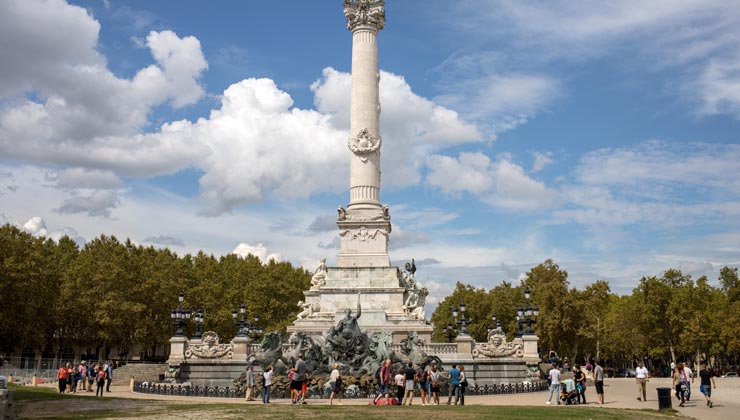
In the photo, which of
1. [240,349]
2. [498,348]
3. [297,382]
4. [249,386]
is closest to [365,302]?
[240,349]

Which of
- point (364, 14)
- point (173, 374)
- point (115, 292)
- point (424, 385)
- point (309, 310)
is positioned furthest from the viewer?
point (115, 292)

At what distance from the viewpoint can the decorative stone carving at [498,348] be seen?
3566cm

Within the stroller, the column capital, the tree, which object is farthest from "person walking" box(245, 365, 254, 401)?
the tree

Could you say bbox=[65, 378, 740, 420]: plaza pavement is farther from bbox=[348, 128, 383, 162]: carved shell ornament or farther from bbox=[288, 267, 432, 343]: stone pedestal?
bbox=[348, 128, 383, 162]: carved shell ornament

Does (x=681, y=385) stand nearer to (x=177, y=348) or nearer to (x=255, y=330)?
(x=177, y=348)

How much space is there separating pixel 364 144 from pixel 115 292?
82.2 ft

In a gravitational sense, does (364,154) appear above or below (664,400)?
above

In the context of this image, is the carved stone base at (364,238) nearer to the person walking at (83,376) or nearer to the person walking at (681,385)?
the person walking at (83,376)

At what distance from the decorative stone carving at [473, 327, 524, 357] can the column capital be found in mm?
22778

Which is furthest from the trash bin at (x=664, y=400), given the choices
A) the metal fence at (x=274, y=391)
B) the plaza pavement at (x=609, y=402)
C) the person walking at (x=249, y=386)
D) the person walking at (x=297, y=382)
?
the person walking at (x=249, y=386)

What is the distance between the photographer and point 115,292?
5572cm

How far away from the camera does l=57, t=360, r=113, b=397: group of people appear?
97.6 feet

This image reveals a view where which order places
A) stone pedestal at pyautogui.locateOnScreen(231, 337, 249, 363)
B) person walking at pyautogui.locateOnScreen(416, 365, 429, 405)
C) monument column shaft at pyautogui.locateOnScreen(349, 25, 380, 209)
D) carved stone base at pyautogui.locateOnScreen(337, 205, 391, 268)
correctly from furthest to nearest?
monument column shaft at pyautogui.locateOnScreen(349, 25, 380, 209)
carved stone base at pyautogui.locateOnScreen(337, 205, 391, 268)
stone pedestal at pyautogui.locateOnScreen(231, 337, 249, 363)
person walking at pyautogui.locateOnScreen(416, 365, 429, 405)

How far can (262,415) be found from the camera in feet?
63.0
